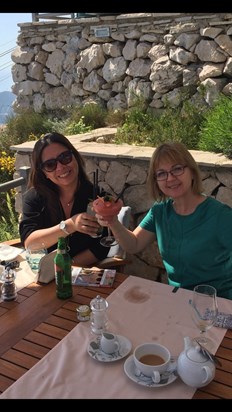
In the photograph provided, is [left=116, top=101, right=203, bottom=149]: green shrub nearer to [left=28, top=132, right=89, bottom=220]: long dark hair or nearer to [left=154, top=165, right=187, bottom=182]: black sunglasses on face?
[left=28, top=132, right=89, bottom=220]: long dark hair

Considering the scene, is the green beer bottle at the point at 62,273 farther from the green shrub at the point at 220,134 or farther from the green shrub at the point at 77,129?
the green shrub at the point at 77,129

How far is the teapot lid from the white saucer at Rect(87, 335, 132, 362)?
0.77 feet

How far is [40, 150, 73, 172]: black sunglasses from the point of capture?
2285 mm

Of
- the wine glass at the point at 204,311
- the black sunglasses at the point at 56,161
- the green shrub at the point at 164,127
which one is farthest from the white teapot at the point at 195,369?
the green shrub at the point at 164,127

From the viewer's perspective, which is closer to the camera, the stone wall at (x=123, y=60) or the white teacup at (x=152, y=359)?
the white teacup at (x=152, y=359)

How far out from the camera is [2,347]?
1.47 meters

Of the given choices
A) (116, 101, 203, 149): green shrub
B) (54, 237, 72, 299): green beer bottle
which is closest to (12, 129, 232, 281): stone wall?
(116, 101, 203, 149): green shrub

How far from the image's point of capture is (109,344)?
1.38 m

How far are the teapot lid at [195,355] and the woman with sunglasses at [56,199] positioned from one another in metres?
1.01

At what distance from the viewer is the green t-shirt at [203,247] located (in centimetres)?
194

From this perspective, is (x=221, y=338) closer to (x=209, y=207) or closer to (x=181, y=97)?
(x=209, y=207)

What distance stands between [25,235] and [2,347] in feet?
3.11

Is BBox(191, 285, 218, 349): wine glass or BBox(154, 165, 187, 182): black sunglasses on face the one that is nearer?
BBox(191, 285, 218, 349): wine glass

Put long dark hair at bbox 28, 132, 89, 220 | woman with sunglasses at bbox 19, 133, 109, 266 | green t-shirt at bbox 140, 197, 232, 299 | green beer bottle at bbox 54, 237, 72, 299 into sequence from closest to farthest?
1. green beer bottle at bbox 54, 237, 72, 299
2. green t-shirt at bbox 140, 197, 232, 299
3. woman with sunglasses at bbox 19, 133, 109, 266
4. long dark hair at bbox 28, 132, 89, 220
